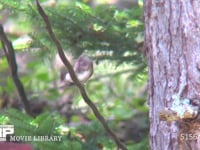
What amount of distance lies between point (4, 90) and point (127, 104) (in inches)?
31.4

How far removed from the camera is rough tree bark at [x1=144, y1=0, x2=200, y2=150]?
141 cm

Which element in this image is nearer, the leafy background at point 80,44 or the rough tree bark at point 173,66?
the rough tree bark at point 173,66

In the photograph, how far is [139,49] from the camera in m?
2.24

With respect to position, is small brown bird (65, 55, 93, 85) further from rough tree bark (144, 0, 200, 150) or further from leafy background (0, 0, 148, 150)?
rough tree bark (144, 0, 200, 150)

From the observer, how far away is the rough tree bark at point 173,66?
1.41 meters

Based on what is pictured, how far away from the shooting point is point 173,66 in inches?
57.1

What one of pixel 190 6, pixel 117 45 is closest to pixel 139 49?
pixel 117 45
